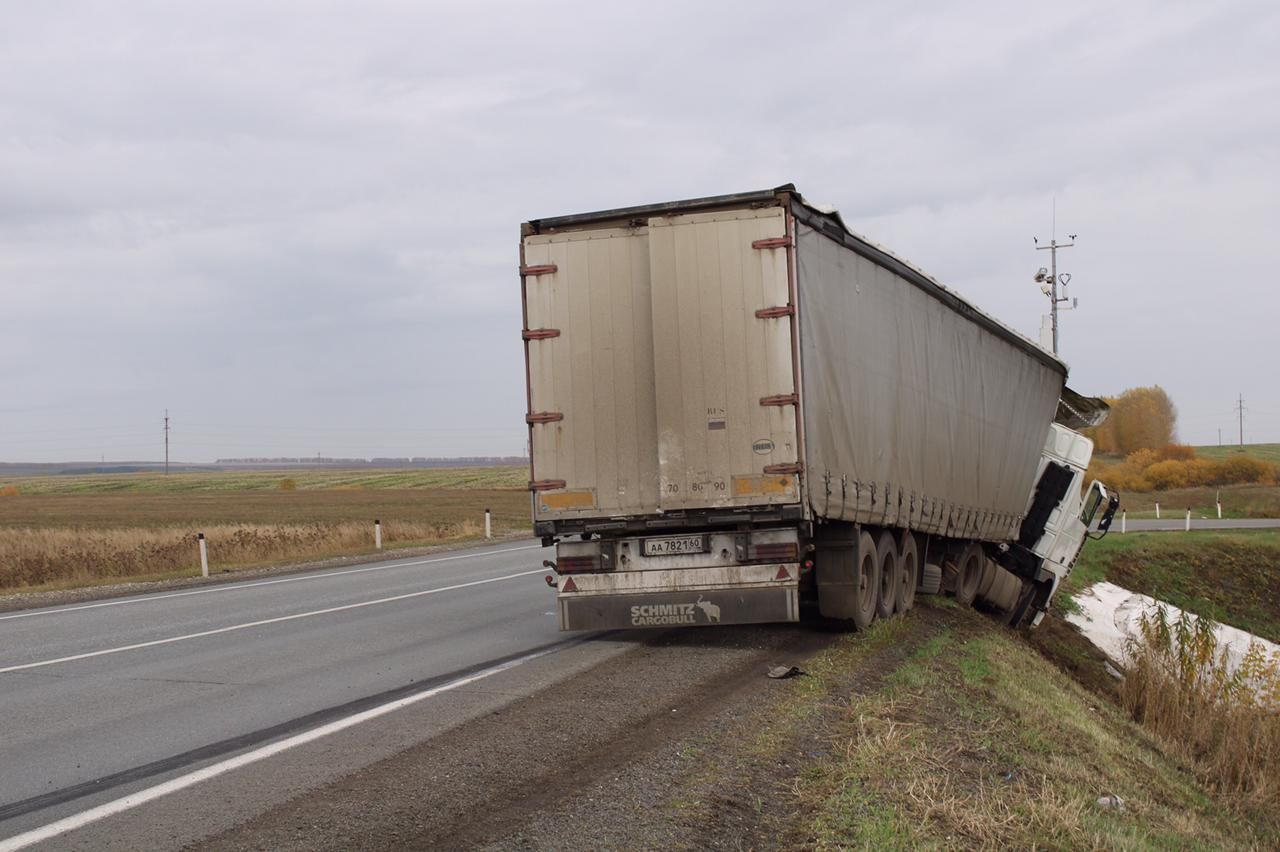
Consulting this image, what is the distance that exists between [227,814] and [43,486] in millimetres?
121612

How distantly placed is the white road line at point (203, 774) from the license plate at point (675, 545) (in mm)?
2122

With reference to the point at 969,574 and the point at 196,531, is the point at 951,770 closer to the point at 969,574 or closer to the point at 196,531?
the point at 969,574

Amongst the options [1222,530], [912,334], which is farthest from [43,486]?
[912,334]

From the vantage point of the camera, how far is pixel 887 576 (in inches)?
483

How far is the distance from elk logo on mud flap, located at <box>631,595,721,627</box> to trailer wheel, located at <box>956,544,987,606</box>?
22.8 ft

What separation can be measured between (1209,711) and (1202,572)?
63.5ft

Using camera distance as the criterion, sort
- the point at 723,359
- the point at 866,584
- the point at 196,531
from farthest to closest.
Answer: the point at 196,531
the point at 866,584
the point at 723,359

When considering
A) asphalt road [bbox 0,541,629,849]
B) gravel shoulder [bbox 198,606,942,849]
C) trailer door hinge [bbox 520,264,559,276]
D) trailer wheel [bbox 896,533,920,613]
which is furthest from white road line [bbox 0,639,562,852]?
trailer wheel [bbox 896,533,920,613]

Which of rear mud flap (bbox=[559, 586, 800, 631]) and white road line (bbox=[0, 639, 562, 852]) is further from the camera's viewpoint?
rear mud flap (bbox=[559, 586, 800, 631])

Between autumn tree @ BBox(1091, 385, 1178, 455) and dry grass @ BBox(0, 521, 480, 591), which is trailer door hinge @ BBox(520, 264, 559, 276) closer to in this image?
dry grass @ BBox(0, 521, 480, 591)

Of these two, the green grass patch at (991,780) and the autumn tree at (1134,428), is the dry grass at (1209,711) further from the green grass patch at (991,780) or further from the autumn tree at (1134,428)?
the autumn tree at (1134,428)

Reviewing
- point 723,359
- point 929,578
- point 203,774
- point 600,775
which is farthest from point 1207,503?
point 203,774

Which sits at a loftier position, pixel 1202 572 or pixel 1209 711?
pixel 1209 711

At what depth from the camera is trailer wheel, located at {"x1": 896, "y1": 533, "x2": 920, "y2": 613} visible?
12633 mm
